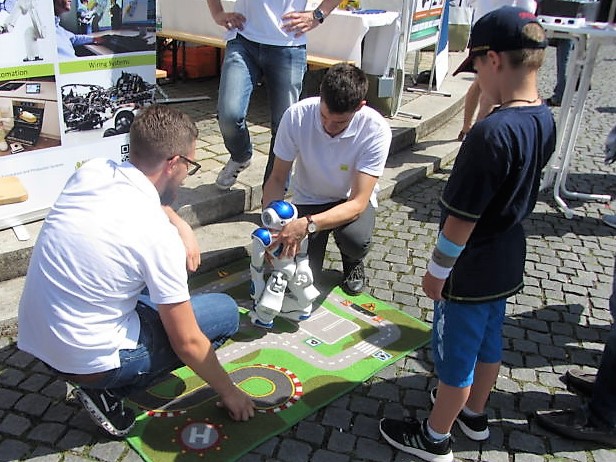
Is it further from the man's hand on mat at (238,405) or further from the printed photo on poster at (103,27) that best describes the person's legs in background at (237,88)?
the man's hand on mat at (238,405)

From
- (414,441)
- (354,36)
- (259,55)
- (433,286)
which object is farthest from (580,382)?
(354,36)

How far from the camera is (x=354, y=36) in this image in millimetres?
5758

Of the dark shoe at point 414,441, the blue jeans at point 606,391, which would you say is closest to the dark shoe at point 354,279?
the dark shoe at point 414,441

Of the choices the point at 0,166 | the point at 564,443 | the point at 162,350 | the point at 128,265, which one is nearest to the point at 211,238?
the point at 0,166

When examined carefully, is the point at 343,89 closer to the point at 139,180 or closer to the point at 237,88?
the point at 237,88

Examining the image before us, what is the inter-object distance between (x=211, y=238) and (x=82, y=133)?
3.32ft

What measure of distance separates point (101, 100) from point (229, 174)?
3.12 ft

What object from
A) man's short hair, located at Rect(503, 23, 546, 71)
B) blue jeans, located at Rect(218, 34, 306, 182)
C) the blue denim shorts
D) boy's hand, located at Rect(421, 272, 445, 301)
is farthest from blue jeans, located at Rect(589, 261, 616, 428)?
blue jeans, located at Rect(218, 34, 306, 182)

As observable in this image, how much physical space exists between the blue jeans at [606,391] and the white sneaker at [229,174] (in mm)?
2508

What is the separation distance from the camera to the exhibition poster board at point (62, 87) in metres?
3.22

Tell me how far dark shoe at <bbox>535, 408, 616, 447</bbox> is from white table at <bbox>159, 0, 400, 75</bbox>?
4036mm

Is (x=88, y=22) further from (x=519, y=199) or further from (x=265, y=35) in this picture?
(x=519, y=199)

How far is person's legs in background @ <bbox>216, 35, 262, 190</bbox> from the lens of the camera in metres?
3.83

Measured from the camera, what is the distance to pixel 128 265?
205 centimetres
